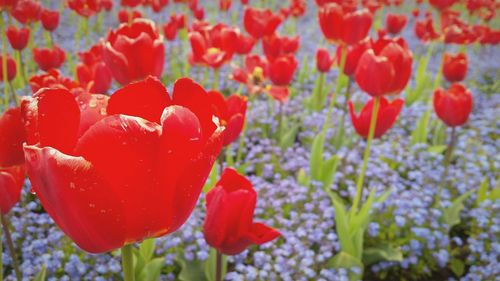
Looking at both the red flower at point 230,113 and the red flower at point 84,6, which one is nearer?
the red flower at point 230,113

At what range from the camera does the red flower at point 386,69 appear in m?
1.59

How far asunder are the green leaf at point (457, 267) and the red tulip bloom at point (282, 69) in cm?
129

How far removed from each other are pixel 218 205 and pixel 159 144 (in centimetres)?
54

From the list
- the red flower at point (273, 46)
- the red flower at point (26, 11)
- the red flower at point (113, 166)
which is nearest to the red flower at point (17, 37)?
the red flower at point (26, 11)

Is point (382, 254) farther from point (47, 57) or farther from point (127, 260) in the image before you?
point (47, 57)

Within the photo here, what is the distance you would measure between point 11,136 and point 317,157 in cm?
171

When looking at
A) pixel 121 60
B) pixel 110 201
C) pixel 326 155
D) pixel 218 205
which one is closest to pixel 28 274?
pixel 121 60

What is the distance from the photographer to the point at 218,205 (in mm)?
1069

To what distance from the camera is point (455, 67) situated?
9.54 feet

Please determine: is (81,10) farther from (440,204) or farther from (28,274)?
(440,204)

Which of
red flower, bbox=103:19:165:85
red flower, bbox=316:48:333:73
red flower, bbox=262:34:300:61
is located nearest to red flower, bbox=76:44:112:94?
red flower, bbox=103:19:165:85

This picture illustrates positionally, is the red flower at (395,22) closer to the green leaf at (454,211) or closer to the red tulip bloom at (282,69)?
the red tulip bloom at (282,69)

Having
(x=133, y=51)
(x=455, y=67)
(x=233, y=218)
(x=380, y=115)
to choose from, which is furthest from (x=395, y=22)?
(x=233, y=218)

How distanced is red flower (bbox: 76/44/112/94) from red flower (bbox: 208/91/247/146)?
1.76 feet
